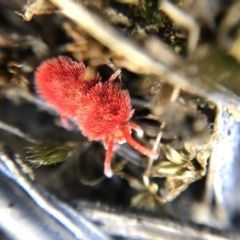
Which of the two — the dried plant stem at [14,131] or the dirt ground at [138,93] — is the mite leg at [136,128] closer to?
the dirt ground at [138,93]

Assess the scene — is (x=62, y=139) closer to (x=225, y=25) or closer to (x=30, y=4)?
(x=30, y=4)

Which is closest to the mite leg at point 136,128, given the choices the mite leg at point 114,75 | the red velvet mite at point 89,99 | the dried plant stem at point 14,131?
the red velvet mite at point 89,99

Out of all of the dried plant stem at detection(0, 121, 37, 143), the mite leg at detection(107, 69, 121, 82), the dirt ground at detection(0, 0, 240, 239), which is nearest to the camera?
the dirt ground at detection(0, 0, 240, 239)

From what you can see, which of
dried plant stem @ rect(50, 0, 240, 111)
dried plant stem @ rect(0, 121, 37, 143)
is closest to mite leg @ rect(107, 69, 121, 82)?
dried plant stem @ rect(50, 0, 240, 111)

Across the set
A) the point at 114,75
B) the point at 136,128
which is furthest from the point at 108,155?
the point at 114,75

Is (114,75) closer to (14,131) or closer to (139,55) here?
(139,55)

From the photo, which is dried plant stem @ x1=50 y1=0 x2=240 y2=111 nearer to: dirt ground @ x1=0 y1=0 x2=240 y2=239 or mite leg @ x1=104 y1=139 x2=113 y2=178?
dirt ground @ x1=0 y1=0 x2=240 y2=239
